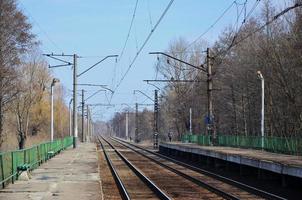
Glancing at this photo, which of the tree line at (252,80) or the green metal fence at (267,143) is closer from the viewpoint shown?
the green metal fence at (267,143)

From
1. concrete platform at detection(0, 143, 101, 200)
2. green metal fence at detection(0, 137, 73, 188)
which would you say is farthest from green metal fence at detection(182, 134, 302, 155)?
green metal fence at detection(0, 137, 73, 188)

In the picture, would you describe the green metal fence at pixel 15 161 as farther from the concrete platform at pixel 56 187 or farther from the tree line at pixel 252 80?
the tree line at pixel 252 80

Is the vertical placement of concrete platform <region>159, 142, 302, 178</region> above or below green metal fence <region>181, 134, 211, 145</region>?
below

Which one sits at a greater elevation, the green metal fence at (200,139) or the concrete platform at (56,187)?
the green metal fence at (200,139)

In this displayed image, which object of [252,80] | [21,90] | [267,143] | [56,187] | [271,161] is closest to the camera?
[56,187]

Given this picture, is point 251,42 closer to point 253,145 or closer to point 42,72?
point 253,145

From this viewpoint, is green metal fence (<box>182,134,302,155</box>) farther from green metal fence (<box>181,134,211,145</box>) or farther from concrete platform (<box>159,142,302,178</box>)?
concrete platform (<box>159,142,302,178</box>)

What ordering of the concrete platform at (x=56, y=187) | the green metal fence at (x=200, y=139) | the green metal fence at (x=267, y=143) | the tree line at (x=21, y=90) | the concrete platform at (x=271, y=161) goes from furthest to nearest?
the green metal fence at (x=200, y=139) < the tree line at (x=21, y=90) < the green metal fence at (x=267, y=143) < the concrete platform at (x=271, y=161) < the concrete platform at (x=56, y=187)

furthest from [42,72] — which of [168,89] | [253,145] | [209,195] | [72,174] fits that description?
[209,195]

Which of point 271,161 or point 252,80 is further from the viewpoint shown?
point 252,80

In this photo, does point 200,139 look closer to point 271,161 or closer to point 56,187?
point 271,161

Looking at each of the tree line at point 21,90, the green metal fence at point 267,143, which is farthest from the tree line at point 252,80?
the tree line at point 21,90

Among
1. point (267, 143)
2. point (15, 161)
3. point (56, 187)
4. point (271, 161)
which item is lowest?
point (56, 187)

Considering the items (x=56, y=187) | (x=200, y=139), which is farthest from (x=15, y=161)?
(x=200, y=139)
